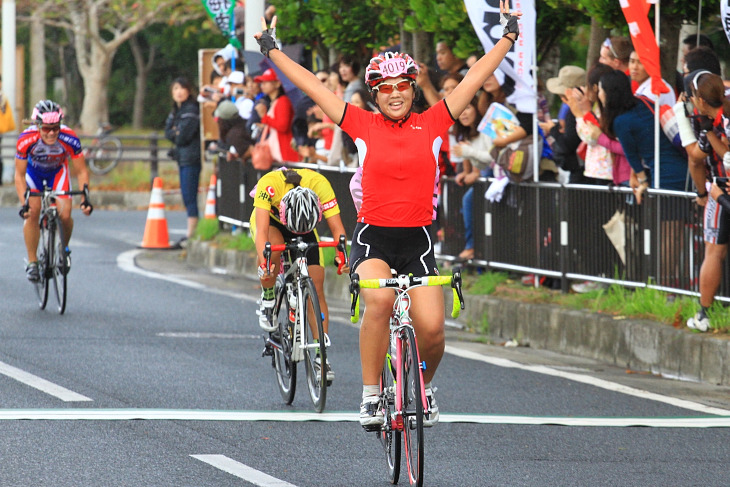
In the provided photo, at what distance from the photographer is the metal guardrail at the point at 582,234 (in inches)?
429

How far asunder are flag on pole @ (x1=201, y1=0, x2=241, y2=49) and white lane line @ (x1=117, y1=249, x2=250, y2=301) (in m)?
3.24

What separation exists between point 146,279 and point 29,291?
177 centimetres

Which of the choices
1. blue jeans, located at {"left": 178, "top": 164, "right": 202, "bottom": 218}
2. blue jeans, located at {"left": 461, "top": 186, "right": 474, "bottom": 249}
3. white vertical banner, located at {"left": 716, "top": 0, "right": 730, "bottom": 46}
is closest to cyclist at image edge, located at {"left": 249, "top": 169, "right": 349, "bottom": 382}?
white vertical banner, located at {"left": 716, "top": 0, "right": 730, "bottom": 46}

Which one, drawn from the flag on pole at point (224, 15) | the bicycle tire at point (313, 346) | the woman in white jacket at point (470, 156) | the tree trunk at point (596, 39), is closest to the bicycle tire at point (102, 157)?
the flag on pole at point (224, 15)

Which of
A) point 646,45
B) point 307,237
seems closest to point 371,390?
point 307,237

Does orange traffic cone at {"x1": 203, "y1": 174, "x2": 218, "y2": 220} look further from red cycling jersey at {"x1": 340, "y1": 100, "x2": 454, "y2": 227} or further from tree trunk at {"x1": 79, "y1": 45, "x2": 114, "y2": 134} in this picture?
tree trunk at {"x1": 79, "y1": 45, "x2": 114, "y2": 134}

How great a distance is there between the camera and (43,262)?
43.0ft

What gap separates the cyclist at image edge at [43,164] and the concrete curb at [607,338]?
3.66 meters

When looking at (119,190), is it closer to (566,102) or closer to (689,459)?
(566,102)

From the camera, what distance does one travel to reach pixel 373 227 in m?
7.01

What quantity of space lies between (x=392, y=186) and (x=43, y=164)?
23.0ft

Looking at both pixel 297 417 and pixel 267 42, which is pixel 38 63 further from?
pixel 267 42

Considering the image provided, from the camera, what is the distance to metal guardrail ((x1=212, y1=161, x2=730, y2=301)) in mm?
10891

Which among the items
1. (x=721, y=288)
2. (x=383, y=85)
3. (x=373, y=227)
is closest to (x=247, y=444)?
(x=373, y=227)
